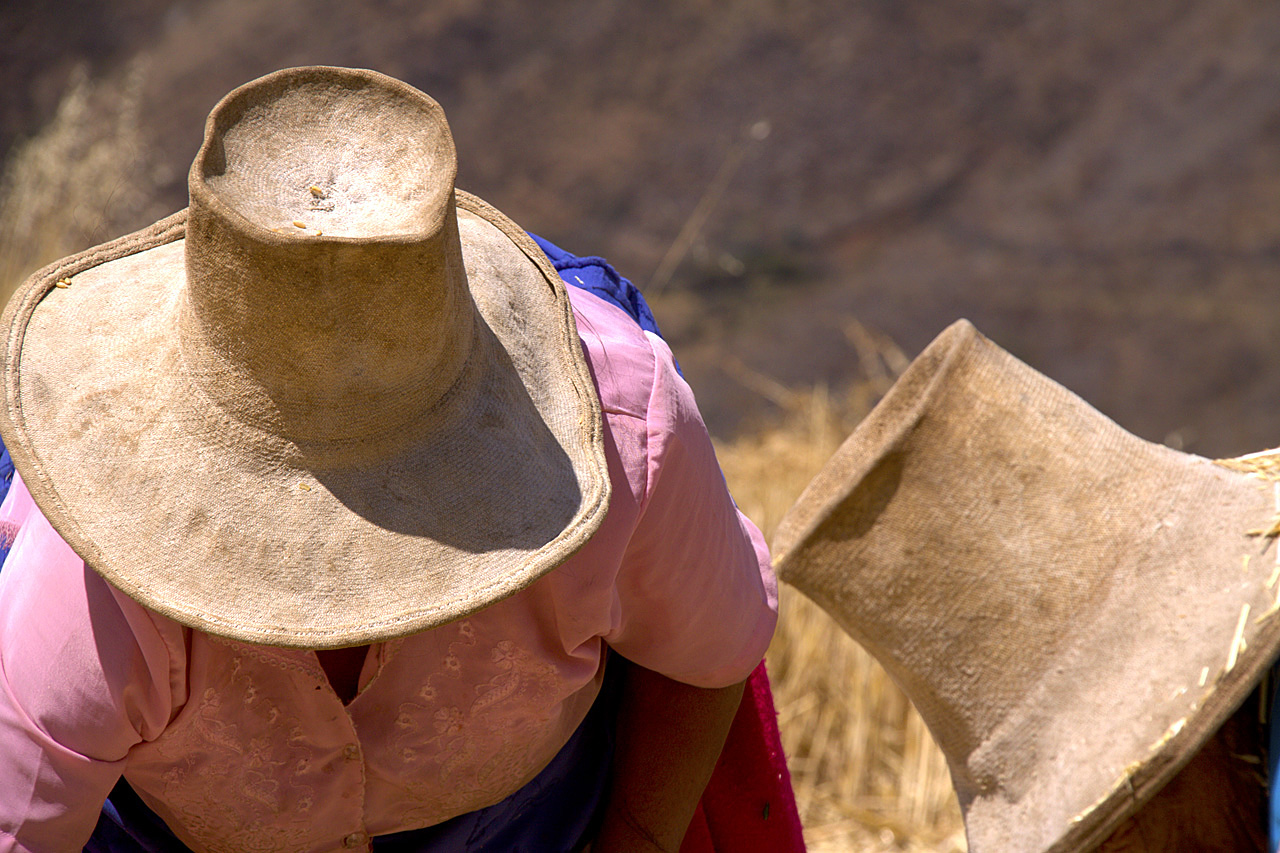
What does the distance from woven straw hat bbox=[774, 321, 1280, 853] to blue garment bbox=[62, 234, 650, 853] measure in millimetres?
287

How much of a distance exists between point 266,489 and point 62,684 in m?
0.23

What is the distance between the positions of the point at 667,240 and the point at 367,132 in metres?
5.89

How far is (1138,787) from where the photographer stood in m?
1.17

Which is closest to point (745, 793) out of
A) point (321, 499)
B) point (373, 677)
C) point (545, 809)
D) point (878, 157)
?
point (545, 809)

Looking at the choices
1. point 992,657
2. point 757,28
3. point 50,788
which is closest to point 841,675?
point 992,657

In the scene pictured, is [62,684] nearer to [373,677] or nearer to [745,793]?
[373,677]

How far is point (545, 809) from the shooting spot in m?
1.30

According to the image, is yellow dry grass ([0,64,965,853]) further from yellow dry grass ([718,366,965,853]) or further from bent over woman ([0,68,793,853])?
bent over woman ([0,68,793,853])

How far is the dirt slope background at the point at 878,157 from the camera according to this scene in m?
6.39

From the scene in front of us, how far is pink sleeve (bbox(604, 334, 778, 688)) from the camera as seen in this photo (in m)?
1.07

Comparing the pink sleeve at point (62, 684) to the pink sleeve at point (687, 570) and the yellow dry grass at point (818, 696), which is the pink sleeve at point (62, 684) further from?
the yellow dry grass at point (818, 696)

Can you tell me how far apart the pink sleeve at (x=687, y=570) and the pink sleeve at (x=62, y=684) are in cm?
41

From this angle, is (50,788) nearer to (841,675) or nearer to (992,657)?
(992,657)

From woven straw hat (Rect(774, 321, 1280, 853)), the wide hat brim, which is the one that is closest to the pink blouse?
the wide hat brim
